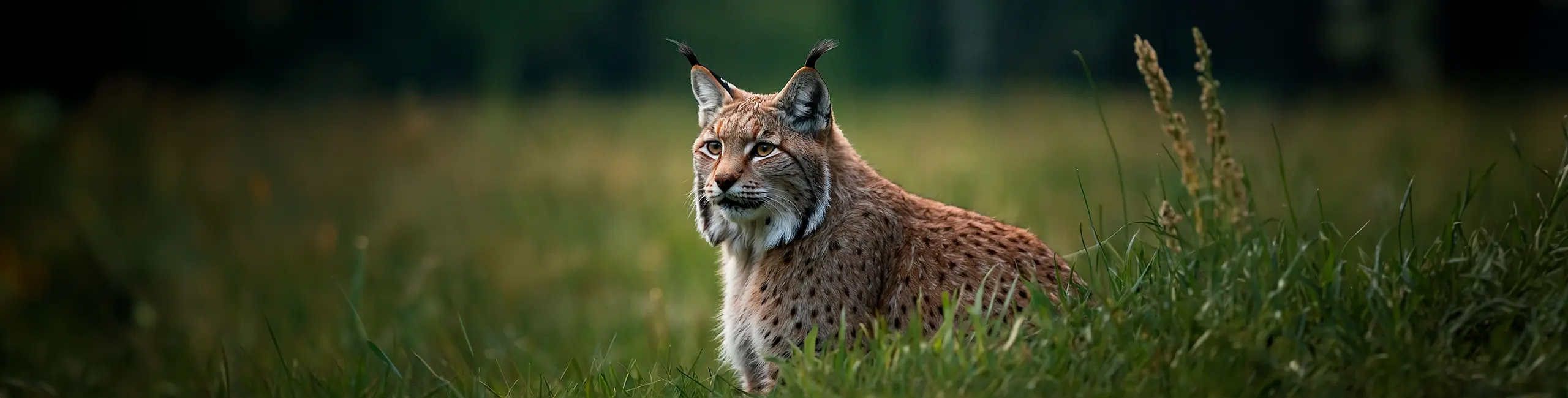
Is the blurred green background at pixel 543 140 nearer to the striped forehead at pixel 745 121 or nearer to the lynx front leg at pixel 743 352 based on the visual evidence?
the lynx front leg at pixel 743 352

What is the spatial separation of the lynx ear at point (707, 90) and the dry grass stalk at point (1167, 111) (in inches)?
62.9

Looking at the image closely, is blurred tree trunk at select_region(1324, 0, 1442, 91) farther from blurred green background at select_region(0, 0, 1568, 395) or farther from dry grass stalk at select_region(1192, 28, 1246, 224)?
dry grass stalk at select_region(1192, 28, 1246, 224)

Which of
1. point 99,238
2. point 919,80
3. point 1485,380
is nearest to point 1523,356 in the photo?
point 1485,380

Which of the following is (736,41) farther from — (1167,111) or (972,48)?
(1167,111)

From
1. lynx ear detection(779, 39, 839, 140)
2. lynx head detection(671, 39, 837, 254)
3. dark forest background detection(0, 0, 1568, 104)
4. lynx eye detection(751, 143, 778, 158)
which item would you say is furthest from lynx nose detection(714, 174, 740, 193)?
dark forest background detection(0, 0, 1568, 104)

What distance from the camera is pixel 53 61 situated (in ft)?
40.2

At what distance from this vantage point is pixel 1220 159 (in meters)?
3.30

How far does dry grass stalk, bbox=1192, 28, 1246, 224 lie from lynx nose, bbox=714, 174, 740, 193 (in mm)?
1523

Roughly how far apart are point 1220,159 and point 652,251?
579cm

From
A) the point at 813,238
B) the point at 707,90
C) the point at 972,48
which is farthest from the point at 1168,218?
the point at 972,48

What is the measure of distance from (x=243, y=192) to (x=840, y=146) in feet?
26.3

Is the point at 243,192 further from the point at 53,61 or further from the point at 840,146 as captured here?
the point at 840,146

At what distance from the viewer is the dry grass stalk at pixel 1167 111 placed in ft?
11.0

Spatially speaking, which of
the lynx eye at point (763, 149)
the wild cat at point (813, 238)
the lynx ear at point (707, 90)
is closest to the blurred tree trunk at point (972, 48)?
the lynx ear at point (707, 90)
